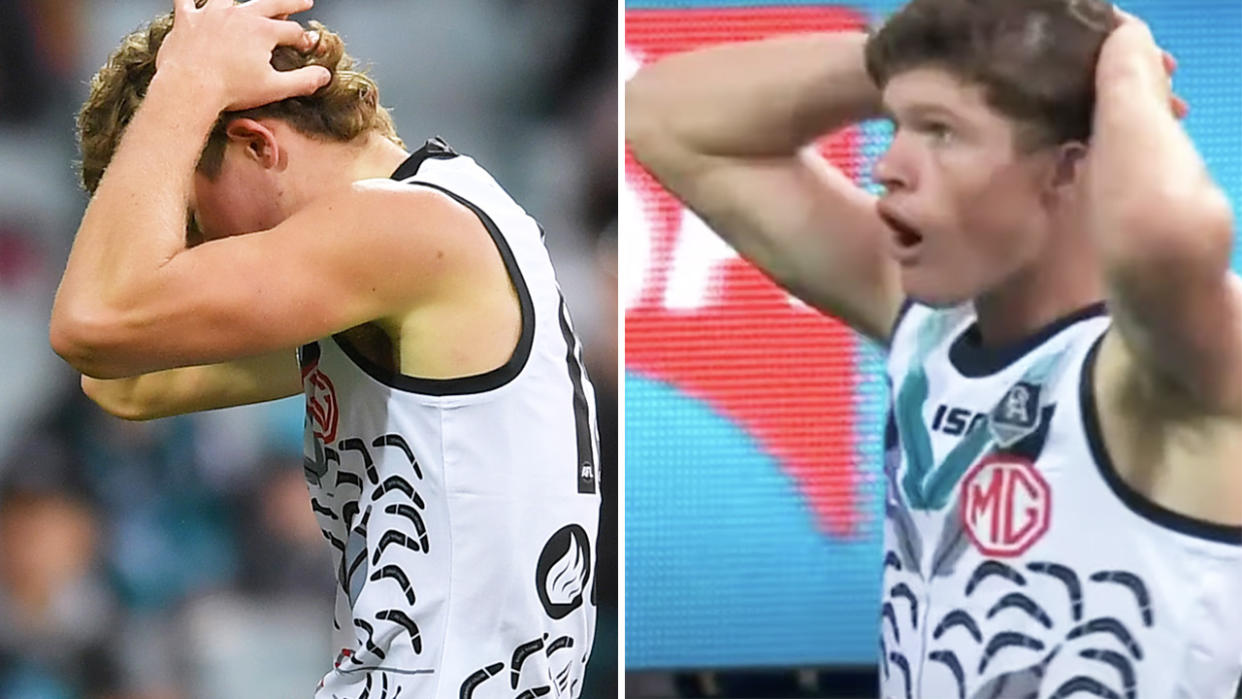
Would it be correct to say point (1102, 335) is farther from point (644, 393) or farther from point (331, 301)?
point (331, 301)

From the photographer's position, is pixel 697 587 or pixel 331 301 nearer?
pixel 331 301

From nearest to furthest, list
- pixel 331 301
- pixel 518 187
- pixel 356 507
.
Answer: pixel 331 301
pixel 356 507
pixel 518 187

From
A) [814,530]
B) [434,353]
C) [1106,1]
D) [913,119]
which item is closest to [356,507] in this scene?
[434,353]

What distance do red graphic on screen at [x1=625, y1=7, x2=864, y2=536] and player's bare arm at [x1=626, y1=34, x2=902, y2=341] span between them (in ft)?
0.06

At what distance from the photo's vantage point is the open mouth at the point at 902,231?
3.82 feet

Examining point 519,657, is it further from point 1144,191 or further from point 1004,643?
point 1144,191

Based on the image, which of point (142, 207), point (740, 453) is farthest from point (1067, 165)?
point (142, 207)

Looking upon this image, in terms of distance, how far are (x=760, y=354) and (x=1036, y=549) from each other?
294 millimetres

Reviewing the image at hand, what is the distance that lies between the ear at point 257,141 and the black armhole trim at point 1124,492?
678 millimetres

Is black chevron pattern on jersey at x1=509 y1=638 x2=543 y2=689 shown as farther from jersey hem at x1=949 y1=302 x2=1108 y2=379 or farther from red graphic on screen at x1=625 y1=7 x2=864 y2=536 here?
jersey hem at x1=949 y1=302 x2=1108 y2=379

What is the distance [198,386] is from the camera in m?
1.30

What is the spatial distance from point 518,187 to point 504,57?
0.14 meters

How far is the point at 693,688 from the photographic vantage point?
4.12 feet

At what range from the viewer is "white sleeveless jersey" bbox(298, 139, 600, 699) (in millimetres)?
1025
